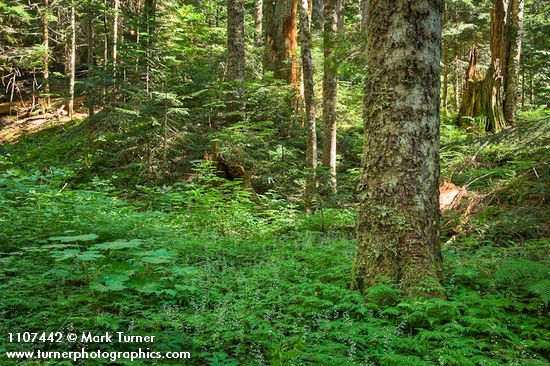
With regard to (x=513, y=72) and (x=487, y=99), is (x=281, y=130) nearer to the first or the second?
(x=487, y=99)

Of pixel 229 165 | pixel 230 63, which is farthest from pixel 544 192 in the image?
pixel 230 63

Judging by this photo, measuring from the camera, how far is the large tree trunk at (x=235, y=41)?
36.8 feet

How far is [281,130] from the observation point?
1212cm

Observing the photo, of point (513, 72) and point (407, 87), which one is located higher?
point (513, 72)

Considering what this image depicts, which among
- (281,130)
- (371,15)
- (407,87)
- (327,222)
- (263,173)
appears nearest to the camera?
(407,87)

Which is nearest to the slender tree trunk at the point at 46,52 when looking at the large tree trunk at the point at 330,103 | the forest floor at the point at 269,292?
the large tree trunk at the point at 330,103

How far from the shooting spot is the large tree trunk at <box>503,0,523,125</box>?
35.0ft

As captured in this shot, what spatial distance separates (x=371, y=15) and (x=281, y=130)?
8.29 metres

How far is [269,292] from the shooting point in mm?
3465

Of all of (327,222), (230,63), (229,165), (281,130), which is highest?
(230,63)

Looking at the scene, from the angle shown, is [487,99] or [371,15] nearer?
[371,15]

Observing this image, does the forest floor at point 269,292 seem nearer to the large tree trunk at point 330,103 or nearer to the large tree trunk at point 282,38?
the large tree trunk at point 330,103

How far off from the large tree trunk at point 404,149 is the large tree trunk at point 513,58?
873cm

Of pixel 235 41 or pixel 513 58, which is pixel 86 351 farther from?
pixel 513 58
